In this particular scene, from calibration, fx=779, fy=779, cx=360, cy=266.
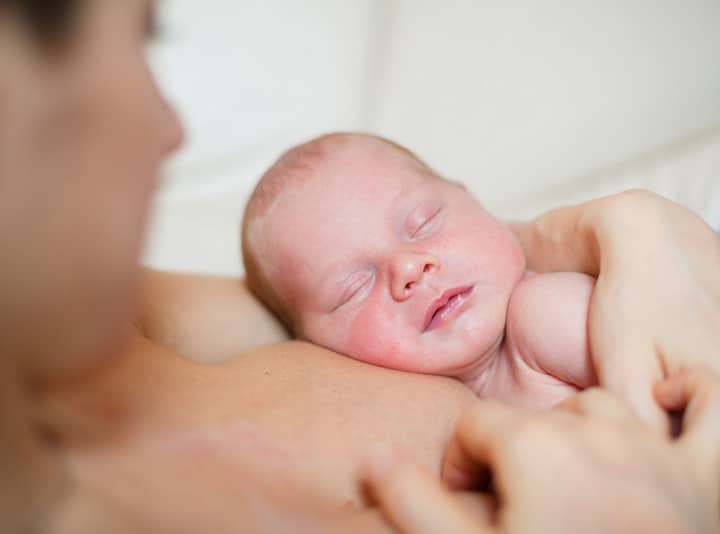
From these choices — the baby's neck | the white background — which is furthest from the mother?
the white background

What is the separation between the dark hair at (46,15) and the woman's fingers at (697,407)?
2.04 feet

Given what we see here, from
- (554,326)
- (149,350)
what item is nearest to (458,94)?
(554,326)

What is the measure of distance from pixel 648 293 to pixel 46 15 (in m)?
0.70

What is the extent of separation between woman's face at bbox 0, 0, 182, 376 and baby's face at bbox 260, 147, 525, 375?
0.54 metres

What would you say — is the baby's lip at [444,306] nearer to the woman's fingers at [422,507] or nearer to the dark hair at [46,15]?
the woman's fingers at [422,507]

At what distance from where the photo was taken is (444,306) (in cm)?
110

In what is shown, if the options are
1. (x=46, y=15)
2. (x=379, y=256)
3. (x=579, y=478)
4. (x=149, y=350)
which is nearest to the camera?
(x=46, y=15)

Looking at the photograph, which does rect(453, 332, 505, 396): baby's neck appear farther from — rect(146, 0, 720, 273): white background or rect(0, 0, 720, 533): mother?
rect(146, 0, 720, 273): white background

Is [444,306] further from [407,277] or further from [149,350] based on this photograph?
[149,350]

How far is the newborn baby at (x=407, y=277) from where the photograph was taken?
3.46 feet

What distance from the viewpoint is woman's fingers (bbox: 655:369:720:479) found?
2.31 ft

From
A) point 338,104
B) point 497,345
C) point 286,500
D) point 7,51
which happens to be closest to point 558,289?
point 497,345

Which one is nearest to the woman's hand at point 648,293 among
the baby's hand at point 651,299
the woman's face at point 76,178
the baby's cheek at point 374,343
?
the baby's hand at point 651,299

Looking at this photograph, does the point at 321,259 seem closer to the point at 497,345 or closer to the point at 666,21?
the point at 497,345
